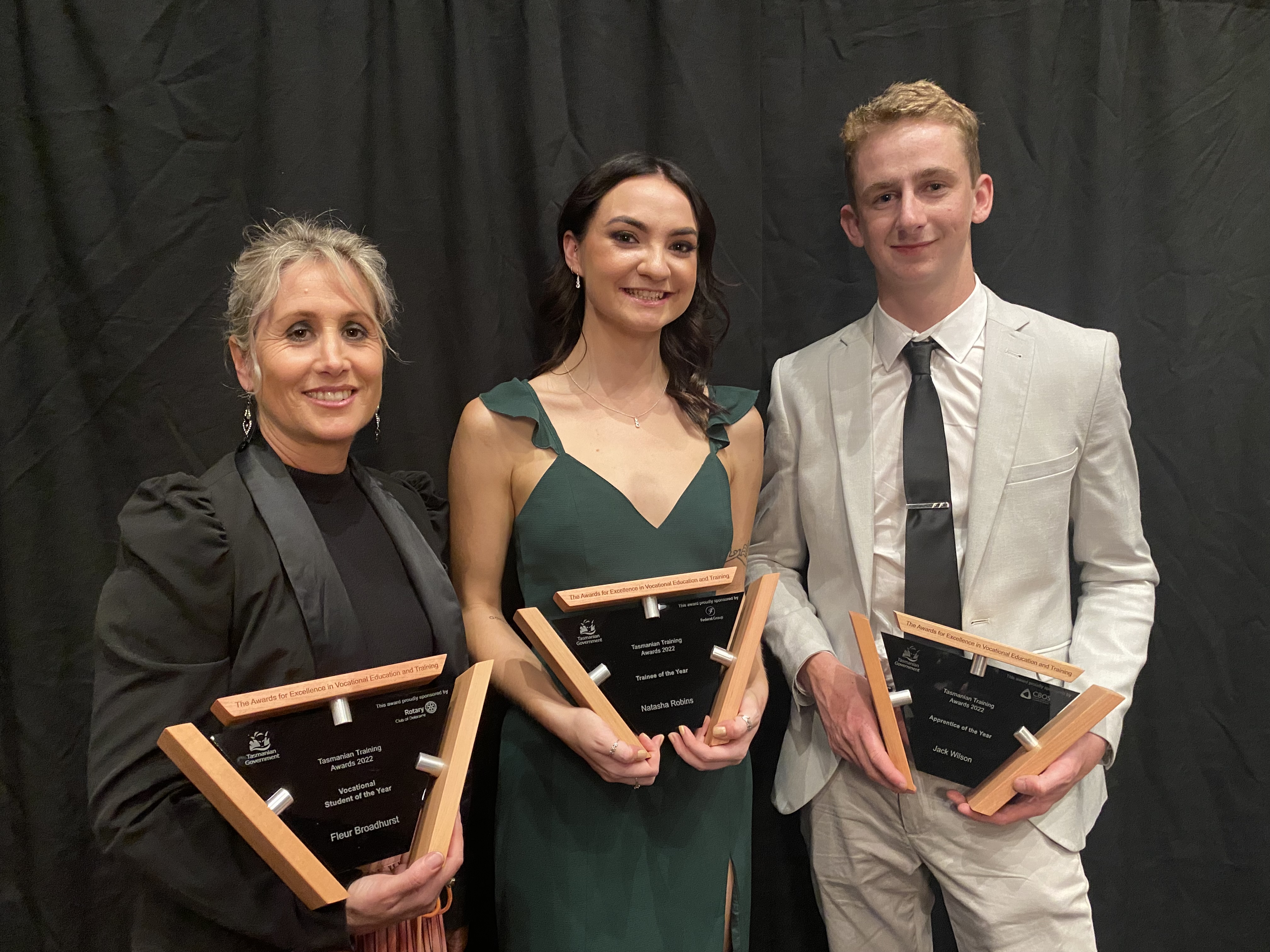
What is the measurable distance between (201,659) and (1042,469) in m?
1.45

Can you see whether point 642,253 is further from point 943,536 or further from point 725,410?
point 943,536

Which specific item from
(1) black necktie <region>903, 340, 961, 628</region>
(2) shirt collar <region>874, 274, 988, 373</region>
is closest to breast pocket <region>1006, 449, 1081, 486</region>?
(1) black necktie <region>903, 340, 961, 628</region>

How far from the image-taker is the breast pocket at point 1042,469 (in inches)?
62.7

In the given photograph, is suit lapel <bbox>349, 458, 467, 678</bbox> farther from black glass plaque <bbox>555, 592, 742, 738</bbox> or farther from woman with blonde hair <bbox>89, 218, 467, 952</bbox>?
black glass plaque <bbox>555, 592, 742, 738</bbox>

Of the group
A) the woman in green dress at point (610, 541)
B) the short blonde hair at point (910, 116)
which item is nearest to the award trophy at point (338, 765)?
the woman in green dress at point (610, 541)

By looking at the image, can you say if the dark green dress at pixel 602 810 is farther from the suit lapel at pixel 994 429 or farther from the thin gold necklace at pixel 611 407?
the suit lapel at pixel 994 429

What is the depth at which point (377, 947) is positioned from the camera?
1247mm

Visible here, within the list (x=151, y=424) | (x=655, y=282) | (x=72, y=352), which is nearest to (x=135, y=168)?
(x=72, y=352)

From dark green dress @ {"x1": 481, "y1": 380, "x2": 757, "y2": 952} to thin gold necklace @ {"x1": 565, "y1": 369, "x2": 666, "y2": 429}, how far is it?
109 millimetres

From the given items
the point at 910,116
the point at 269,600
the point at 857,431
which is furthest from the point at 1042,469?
the point at 269,600

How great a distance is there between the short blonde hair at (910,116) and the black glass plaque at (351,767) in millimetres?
1350

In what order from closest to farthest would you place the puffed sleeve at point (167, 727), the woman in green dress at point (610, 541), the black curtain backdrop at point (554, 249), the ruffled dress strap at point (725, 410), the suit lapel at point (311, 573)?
the puffed sleeve at point (167, 727)
the suit lapel at point (311, 573)
the woman in green dress at point (610, 541)
the black curtain backdrop at point (554, 249)
the ruffled dress strap at point (725, 410)

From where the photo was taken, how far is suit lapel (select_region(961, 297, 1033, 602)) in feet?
5.16

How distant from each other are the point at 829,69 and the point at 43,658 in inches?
83.2
